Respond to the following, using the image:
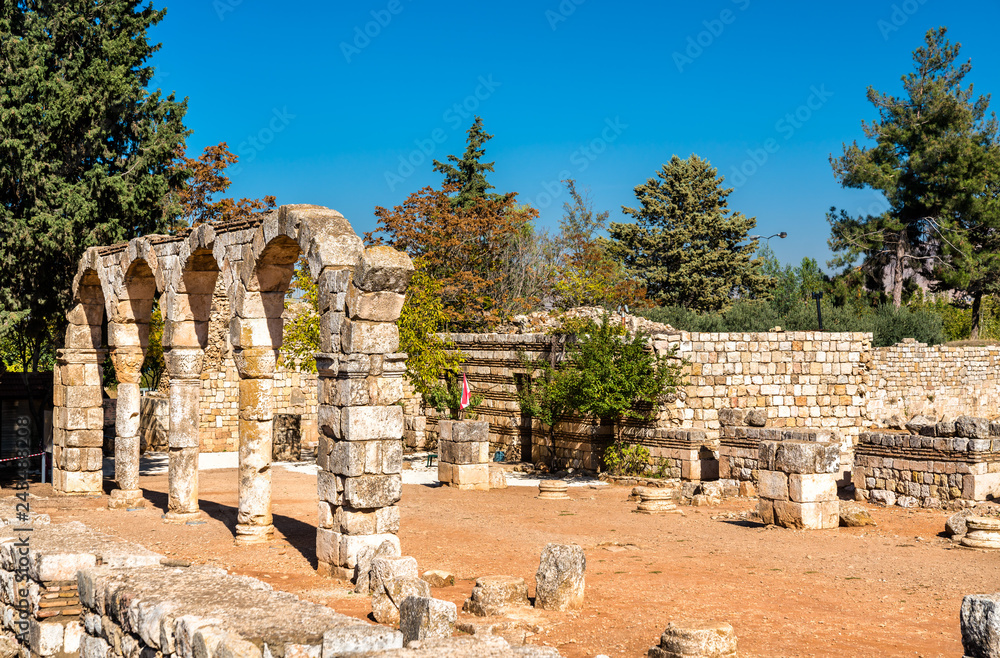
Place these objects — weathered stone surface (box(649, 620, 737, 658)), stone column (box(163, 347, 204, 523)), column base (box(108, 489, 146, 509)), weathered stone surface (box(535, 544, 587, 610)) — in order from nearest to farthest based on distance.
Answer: weathered stone surface (box(649, 620, 737, 658)), weathered stone surface (box(535, 544, 587, 610)), stone column (box(163, 347, 204, 523)), column base (box(108, 489, 146, 509))

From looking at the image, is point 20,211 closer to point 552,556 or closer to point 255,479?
point 255,479

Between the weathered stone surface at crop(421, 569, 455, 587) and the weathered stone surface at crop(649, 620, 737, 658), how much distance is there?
2.74 m

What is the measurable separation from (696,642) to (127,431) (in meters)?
10.4

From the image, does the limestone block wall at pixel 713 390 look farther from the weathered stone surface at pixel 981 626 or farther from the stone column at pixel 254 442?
the weathered stone surface at pixel 981 626

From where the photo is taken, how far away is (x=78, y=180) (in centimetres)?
1597

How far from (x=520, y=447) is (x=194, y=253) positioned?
34.6ft

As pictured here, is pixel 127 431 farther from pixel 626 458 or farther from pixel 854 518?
pixel 854 518

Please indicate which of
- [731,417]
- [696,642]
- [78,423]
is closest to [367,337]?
[696,642]

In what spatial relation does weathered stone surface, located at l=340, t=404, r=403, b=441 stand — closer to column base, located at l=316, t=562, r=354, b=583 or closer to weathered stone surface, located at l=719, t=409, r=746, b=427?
column base, located at l=316, t=562, r=354, b=583

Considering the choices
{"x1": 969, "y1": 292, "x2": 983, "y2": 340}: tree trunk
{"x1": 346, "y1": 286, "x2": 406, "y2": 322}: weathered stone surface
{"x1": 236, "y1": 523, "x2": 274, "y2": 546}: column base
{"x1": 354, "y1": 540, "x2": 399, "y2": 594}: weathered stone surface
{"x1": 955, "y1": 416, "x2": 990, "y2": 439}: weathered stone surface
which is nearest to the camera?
{"x1": 354, "y1": 540, "x2": 399, "y2": 594}: weathered stone surface

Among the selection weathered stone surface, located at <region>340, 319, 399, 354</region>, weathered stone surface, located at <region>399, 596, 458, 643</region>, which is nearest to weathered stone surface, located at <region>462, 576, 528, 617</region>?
weathered stone surface, located at <region>399, 596, 458, 643</region>

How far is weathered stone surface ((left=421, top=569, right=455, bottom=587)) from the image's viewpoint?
28.3 feet

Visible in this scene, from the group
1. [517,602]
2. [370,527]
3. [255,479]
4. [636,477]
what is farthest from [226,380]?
[517,602]

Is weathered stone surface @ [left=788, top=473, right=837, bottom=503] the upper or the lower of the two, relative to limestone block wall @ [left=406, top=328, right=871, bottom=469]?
lower
